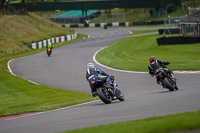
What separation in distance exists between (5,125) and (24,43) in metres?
44.6

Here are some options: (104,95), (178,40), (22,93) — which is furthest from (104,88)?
(178,40)

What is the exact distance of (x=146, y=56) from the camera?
40844mm

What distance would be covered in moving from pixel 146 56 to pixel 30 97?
A: 19627 millimetres

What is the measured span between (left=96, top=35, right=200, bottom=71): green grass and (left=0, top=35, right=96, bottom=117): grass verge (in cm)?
843

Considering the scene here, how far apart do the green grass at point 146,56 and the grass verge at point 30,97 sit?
27.7 ft

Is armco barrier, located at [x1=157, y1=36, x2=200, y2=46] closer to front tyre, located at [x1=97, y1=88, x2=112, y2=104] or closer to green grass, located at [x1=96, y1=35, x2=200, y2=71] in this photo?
green grass, located at [x1=96, y1=35, x2=200, y2=71]

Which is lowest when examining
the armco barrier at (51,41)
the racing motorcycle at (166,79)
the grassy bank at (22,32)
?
the armco barrier at (51,41)

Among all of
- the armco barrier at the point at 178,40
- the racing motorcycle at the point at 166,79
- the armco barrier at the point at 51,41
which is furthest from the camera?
the armco barrier at the point at 51,41

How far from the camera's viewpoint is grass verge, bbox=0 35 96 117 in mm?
18806

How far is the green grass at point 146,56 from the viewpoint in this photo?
1285 inches

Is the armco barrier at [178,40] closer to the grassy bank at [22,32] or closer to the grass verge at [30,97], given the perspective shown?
the grassy bank at [22,32]

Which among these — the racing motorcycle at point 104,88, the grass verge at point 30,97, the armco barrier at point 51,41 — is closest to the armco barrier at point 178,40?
the armco barrier at point 51,41

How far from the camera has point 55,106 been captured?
1862cm

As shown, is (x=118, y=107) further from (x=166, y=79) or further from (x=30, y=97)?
(x=30, y=97)
